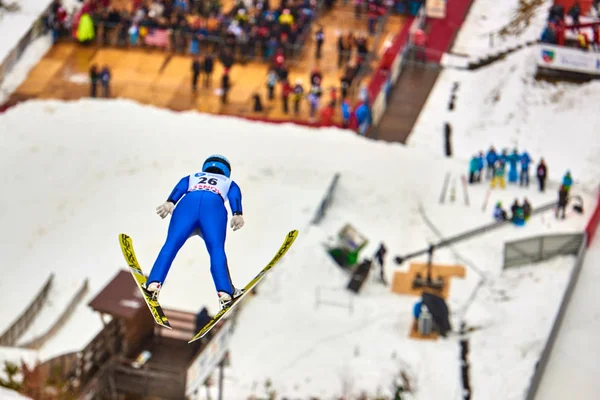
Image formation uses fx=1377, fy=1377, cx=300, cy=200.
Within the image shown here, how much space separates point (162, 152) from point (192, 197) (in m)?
23.0

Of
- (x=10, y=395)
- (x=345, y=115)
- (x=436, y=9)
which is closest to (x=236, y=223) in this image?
(x=10, y=395)

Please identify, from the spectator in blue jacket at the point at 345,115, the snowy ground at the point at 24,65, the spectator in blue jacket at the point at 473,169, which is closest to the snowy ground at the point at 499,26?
the spectator in blue jacket at the point at 345,115

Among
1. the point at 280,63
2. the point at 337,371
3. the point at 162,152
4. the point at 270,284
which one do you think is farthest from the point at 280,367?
the point at 280,63

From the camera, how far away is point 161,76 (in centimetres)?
4234

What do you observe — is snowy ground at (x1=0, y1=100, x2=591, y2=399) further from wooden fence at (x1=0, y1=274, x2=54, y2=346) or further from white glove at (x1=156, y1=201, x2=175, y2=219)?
white glove at (x1=156, y1=201, x2=175, y2=219)

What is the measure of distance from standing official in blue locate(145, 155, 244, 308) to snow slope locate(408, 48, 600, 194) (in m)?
23.7

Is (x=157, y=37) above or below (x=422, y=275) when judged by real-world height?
above

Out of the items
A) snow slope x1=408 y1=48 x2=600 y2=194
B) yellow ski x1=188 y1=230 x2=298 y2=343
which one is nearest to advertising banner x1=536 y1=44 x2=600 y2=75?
Result: snow slope x1=408 y1=48 x2=600 y2=194

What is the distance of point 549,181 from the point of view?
123 feet

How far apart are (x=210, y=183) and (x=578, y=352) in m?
16.0

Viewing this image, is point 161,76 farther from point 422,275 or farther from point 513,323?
point 513,323

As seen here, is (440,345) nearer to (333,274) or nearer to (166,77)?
(333,274)

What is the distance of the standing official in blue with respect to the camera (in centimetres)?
1496

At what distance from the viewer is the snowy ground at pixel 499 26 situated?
1737 inches
